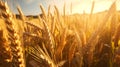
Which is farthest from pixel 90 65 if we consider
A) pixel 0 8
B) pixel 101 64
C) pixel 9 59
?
pixel 0 8

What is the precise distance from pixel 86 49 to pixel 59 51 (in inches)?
7.3

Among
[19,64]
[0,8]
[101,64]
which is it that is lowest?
[101,64]

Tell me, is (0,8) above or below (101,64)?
above

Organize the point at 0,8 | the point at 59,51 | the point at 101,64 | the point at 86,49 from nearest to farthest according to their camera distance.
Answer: the point at 0,8 < the point at 86,49 < the point at 59,51 < the point at 101,64

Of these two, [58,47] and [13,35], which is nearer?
[13,35]

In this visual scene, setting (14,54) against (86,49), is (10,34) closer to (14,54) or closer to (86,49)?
(14,54)

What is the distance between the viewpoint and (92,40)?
73 centimetres

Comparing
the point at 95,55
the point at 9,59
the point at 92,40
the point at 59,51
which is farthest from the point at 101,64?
the point at 9,59

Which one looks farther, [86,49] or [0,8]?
[86,49]

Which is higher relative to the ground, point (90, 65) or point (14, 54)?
point (14, 54)

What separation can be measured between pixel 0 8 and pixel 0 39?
114 millimetres

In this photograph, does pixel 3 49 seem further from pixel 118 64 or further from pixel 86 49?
pixel 118 64

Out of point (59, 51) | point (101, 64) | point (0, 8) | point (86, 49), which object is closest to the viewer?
point (0, 8)

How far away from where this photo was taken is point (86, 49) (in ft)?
2.56
